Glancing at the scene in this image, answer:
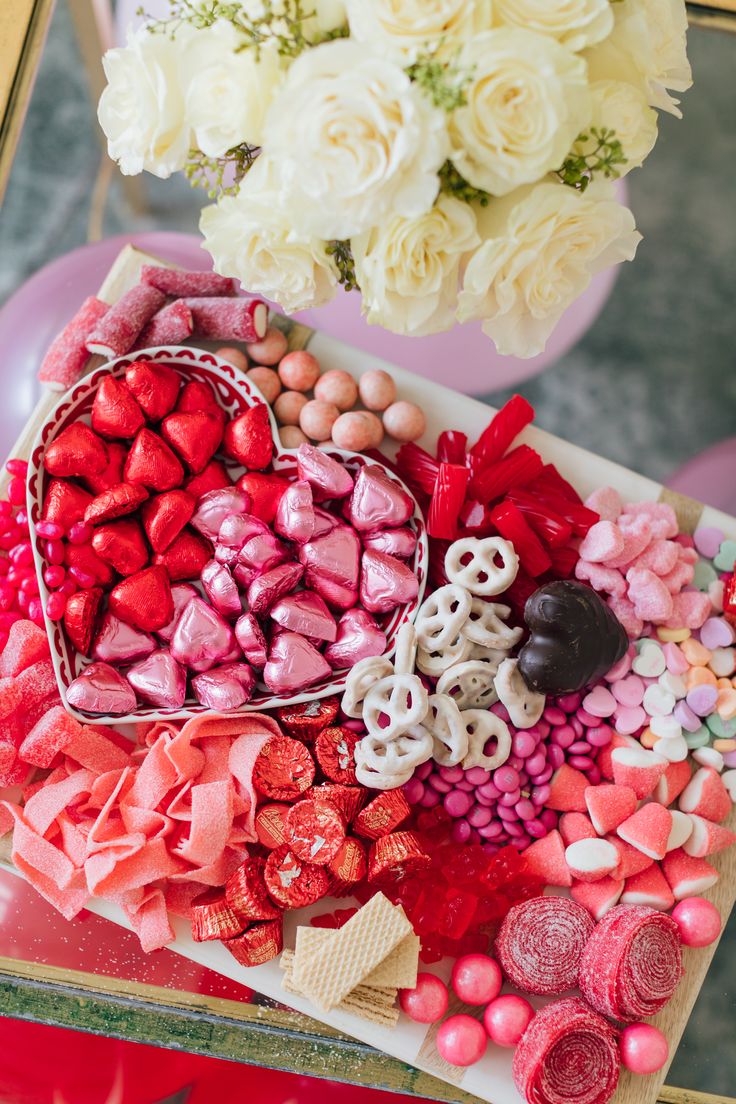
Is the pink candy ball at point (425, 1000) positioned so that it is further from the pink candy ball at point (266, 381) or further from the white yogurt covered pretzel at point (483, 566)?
the pink candy ball at point (266, 381)

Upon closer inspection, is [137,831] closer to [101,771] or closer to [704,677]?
[101,771]

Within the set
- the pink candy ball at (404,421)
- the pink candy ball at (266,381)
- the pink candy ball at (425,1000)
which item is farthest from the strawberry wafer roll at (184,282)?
the pink candy ball at (425,1000)

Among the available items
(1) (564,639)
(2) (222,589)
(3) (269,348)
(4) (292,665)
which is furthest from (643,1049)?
(3) (269,348)

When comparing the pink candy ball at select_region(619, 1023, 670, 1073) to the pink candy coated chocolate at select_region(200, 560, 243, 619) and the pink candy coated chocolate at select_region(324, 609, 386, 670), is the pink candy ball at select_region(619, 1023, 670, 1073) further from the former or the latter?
the pink candy coated chocolate at select_region(200, 560, 243, 619)

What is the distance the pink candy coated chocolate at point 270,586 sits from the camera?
3.22 feet

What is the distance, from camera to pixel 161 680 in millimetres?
980

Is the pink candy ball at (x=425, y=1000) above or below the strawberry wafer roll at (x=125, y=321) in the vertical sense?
below

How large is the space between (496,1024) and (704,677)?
17.1 inches

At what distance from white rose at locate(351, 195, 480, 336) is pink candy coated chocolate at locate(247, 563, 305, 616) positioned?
32 centimetres

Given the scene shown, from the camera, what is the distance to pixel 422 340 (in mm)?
1308

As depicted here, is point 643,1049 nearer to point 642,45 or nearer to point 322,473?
point 322,473

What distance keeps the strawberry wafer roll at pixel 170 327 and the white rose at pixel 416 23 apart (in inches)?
19.9

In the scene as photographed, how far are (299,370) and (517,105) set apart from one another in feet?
1.75

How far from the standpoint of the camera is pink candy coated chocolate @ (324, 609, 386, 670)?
0.99 metres
